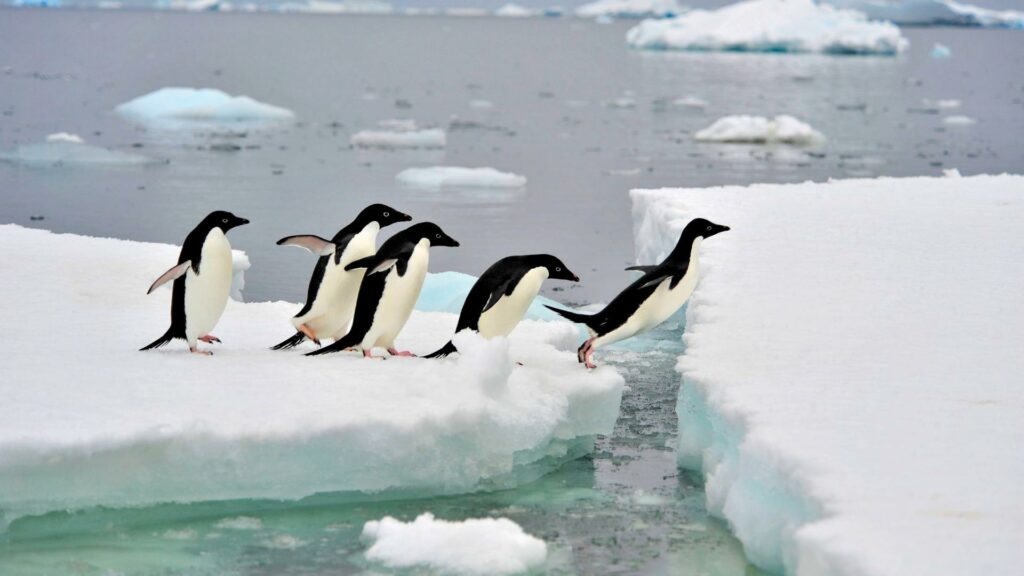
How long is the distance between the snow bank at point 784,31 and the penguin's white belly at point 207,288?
46023 millimetres

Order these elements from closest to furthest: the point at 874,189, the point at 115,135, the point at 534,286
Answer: the point at 534,286, the point at 874,189, the point at 115,135

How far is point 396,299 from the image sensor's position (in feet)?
17.5

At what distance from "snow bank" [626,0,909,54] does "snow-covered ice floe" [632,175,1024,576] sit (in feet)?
141

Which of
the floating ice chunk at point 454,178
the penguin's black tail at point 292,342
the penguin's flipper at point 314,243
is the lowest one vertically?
the floating ice chunk at point 454,178

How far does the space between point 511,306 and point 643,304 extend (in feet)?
1.63

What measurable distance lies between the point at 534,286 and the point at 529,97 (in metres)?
31.2

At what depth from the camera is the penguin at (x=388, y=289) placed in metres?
5.33

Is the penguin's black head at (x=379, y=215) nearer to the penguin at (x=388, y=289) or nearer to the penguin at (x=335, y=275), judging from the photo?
the penguin at (x=335, y=275)

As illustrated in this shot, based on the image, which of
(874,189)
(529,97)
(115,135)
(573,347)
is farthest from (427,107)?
(573,347)

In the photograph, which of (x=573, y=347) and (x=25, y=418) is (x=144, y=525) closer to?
(x=25, y=418)

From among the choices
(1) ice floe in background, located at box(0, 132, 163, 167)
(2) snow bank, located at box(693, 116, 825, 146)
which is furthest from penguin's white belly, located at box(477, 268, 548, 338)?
(2) snow bank, located at box(693, 116, 825, 146)

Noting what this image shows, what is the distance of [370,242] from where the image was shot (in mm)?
5617

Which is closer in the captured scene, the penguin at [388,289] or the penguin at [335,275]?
the penguin at [388,289]

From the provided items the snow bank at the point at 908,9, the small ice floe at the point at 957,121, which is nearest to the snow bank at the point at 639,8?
the snow bank at the point at 908,9
